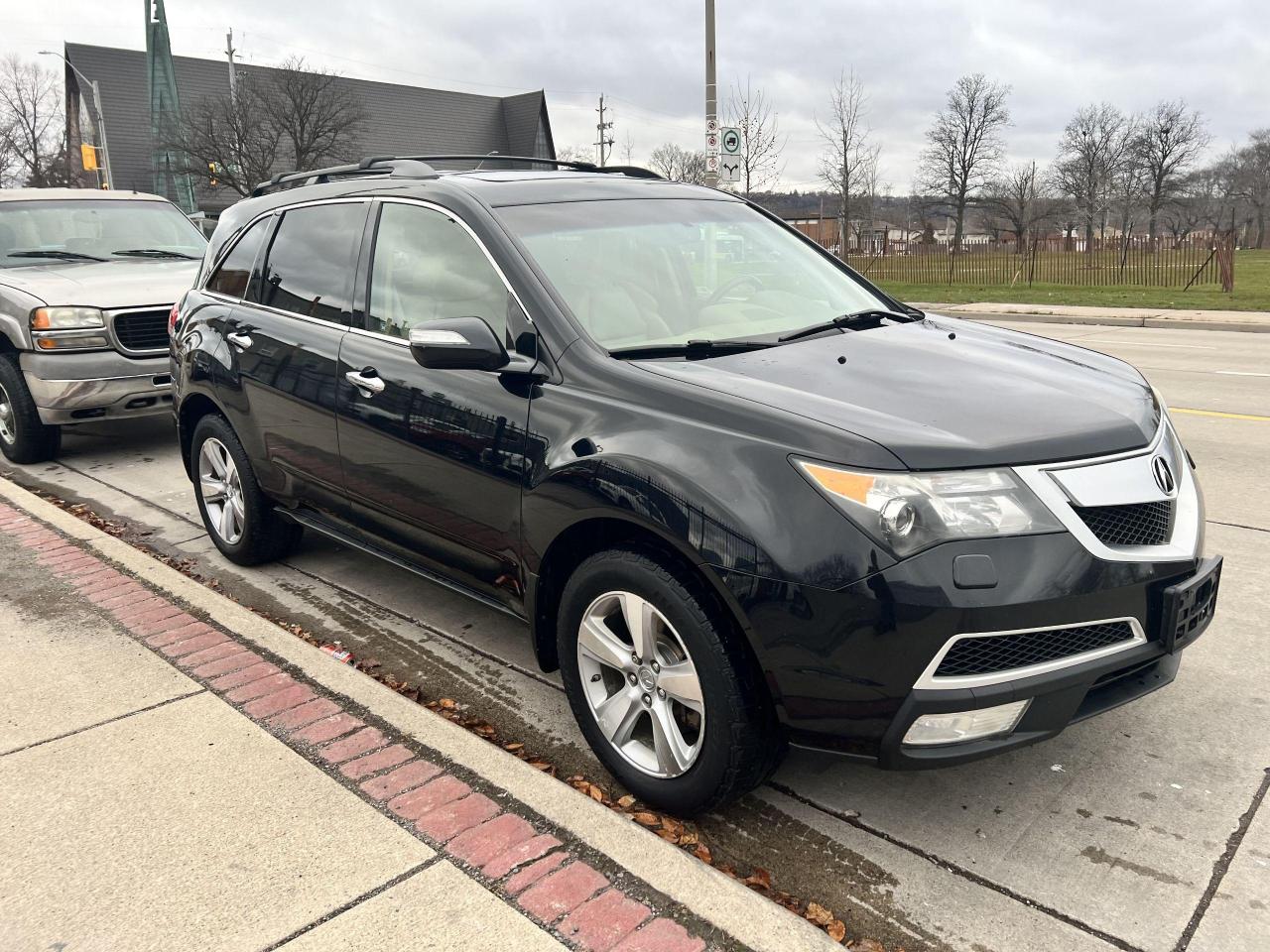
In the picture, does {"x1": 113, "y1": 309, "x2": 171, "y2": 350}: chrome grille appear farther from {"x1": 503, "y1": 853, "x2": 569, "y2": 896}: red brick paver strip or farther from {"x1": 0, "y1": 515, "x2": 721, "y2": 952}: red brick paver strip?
{"x1": 503, "y1": 853, "x2": 569, "y2": 896}: red brick paver strip

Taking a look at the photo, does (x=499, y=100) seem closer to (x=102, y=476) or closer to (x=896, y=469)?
(x=102, y=476)

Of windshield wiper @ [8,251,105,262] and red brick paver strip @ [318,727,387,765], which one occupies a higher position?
windshield wiper @ [8,251,105,262]

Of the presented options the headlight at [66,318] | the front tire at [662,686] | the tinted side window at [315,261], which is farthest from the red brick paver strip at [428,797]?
the headlight at [66,318]

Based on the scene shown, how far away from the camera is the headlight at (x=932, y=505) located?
95.3 inches

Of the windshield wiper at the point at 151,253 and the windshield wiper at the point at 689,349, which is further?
the windshield wiper at the point at 151,253

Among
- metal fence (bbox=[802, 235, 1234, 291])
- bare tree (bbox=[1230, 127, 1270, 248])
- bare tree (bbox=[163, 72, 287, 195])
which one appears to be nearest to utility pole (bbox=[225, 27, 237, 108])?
bare tree (bbox=[163, 72, 287, 195])

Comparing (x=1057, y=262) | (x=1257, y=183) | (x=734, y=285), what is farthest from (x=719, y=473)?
(x=1257, y=183)

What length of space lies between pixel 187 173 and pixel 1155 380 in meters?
40.6

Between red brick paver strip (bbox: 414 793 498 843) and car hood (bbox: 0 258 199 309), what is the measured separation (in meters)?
5.86

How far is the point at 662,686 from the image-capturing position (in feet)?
9.32

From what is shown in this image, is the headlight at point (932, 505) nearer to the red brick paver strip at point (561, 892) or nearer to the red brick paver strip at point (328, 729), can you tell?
the red brick paver strip at point (561, 892)

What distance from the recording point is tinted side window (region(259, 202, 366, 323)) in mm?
4188

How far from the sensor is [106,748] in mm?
3322

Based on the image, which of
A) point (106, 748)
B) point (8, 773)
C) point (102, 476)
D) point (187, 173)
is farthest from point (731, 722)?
point (187, 173)
